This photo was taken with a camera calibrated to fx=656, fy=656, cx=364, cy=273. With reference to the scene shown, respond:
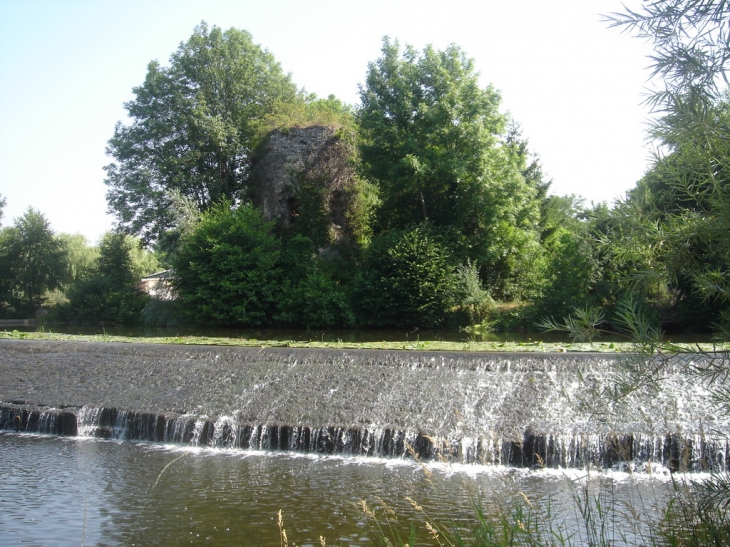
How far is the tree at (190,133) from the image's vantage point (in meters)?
32.4

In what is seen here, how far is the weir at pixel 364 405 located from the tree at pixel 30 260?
96.7 ft

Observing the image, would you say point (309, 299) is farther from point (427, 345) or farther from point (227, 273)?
point (427, 345)

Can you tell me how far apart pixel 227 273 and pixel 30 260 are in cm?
2077

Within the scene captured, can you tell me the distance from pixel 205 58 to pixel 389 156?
40.2ft

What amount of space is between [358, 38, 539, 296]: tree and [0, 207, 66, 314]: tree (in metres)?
23.9

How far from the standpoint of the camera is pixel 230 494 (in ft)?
27.0

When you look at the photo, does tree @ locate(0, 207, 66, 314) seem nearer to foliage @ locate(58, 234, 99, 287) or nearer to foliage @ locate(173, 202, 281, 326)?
foliage @ locate(58, 234, 99, 287)

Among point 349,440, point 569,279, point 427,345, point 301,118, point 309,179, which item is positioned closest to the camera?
point 349,440

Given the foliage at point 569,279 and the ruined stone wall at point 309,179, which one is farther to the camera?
the ruined stone wall at point 309,179

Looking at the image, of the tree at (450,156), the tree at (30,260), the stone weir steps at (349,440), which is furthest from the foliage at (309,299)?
the tree at (30,260)

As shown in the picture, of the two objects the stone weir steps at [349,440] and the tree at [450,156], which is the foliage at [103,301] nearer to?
the tree at [450,156]

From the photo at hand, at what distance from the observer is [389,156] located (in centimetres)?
2806

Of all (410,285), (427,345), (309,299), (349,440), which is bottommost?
(349,440)

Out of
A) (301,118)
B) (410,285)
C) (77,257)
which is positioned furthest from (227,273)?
(77,257)
